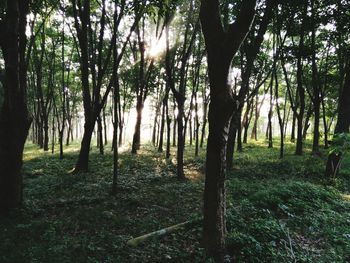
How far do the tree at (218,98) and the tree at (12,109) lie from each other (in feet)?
16.9

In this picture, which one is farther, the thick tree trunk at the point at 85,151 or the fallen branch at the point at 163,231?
the thick tree trunk at the point at 85,151

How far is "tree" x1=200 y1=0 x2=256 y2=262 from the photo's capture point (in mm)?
5258

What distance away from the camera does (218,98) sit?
5.56 metres

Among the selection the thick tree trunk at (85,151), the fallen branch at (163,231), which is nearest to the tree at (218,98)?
the fallen branch at (163,231)

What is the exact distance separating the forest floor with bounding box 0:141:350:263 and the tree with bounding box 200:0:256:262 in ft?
2.41

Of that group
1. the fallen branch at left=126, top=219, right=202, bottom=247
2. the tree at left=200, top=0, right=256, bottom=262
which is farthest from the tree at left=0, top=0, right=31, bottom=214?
the tree at left=200, top=0, right=256, bottom=262

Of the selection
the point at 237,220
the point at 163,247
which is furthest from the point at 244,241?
the point at 163,247

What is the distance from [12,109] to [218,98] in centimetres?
572

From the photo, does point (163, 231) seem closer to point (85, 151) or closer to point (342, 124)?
point (85, 151)

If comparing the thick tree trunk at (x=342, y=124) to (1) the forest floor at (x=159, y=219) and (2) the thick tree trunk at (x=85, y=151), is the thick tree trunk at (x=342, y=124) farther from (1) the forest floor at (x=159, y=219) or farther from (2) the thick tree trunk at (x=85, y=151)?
(2) the thick tree trunk at (x=85, y=151)

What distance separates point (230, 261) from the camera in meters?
5.87

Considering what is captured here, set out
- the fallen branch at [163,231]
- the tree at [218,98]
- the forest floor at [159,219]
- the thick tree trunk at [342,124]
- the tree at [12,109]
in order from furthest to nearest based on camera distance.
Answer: the thick tree trunk at [342,124] → the tree at [12,109] → the fallen branch at [163,231] → the forest floor at [159,219] → the tree at [218,98]

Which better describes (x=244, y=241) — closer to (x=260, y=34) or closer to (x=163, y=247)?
(x=163, y=247)

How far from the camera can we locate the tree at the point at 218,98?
17.3ft
